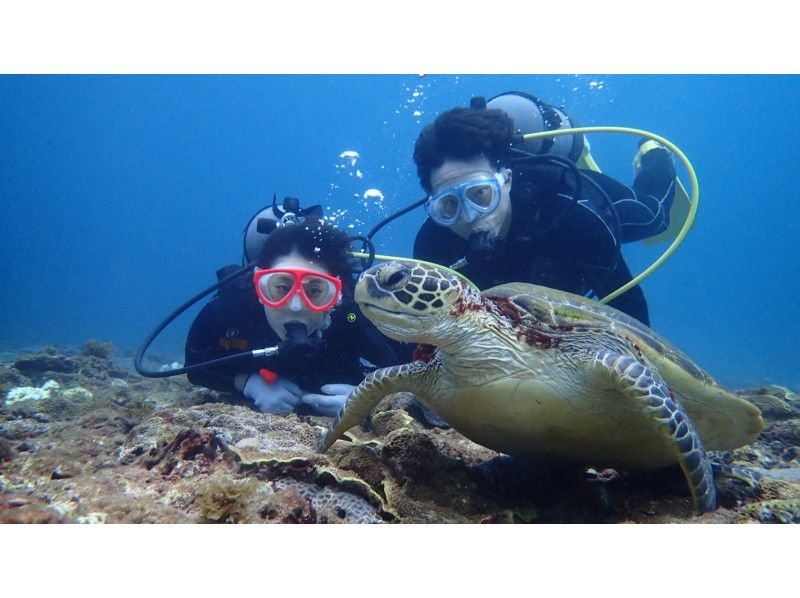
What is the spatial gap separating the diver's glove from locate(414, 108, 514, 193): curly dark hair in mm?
2847

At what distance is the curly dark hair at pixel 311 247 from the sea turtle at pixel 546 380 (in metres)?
1.94

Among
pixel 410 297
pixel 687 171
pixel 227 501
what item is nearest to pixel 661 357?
pixel 410 297

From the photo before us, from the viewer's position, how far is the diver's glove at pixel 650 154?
6.30 metres

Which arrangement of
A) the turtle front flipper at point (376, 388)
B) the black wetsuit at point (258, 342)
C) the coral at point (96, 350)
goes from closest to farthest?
the turtle front flipper at point (376, 388) < the black wetsuit at point (258, 342) < the coral at point (96, 350)

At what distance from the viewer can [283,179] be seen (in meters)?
86.1

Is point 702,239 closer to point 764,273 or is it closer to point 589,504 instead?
point 764,273

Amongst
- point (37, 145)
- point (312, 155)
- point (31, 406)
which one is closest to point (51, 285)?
point (37, 145)

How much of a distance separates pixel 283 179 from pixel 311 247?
88.4 metres

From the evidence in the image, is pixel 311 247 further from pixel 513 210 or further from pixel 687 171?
pixel 687 171

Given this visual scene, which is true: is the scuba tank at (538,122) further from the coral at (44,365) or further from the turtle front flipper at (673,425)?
the coral at (44,365)

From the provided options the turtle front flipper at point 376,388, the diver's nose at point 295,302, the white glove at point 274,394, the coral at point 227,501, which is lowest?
the white glove at point 274,394

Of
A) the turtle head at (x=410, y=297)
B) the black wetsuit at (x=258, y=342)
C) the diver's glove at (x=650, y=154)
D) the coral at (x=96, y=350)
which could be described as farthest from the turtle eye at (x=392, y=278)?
the coral at (x=96, y=350)

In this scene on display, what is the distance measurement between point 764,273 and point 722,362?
102557mm

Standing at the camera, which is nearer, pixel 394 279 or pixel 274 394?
pixel 394 279
